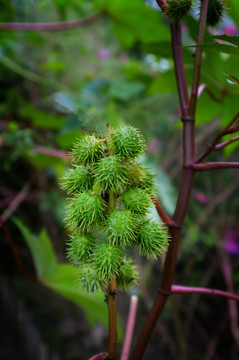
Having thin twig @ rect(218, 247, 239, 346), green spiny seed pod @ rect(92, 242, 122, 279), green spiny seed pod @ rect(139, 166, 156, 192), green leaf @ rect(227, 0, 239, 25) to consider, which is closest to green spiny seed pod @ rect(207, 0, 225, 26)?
green leaf @ rect(227, 0, 239, 25)

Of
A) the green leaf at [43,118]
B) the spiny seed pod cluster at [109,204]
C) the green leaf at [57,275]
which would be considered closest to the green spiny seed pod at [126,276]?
the spiny seed pod cluster at [109,204]

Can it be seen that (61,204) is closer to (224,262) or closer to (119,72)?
(224,262)

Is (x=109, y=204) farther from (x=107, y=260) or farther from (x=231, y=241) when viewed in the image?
(x=231, y=241)

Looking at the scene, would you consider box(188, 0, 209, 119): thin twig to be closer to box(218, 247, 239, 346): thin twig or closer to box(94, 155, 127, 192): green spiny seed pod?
box(94, 155, 127, 192): green spiny seed pod

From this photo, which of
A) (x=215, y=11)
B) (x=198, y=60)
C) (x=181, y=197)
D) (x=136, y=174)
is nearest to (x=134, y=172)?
(x=136, y=174)

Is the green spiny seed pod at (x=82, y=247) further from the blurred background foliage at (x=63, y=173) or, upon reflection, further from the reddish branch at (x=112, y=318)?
the blurred background foliage at (x=63, y=173)

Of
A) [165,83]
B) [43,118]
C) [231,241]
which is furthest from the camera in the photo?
[231,241]

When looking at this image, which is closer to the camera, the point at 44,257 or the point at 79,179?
the point at 79,179

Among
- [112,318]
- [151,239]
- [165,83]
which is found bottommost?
[112,318]
